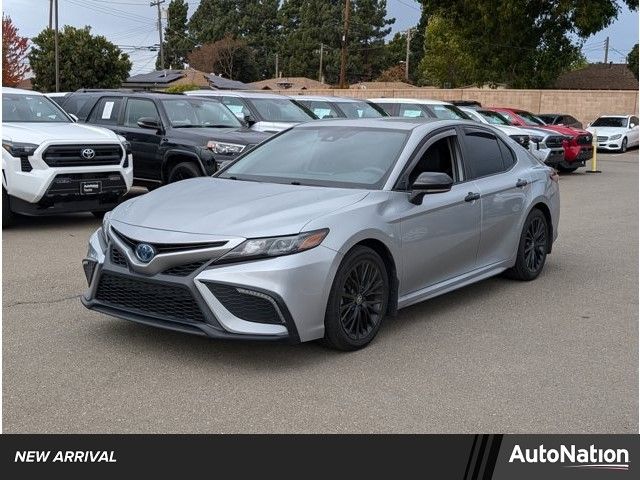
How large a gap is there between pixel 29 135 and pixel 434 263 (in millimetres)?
5992

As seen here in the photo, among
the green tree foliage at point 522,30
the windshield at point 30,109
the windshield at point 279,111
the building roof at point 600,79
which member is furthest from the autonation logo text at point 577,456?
the building roof at point 600,79

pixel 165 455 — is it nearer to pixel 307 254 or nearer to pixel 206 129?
pixel 307 254

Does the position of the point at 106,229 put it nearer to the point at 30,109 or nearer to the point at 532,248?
the point at 532,248

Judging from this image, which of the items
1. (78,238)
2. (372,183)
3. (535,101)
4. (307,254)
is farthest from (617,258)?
(535,101)

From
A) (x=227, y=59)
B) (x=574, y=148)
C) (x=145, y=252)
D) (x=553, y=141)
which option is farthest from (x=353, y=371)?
(x=227, y=59)

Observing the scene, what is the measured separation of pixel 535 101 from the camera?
3897cm

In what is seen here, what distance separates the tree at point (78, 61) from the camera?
2090 inches

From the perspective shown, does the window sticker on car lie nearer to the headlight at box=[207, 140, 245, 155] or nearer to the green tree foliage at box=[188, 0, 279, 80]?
the headlight at box=[207, 140, 245, 155]

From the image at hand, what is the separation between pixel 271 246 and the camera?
16.1ft

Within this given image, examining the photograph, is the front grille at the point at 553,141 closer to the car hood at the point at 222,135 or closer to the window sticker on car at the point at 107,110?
the car hood at the point at 222,135

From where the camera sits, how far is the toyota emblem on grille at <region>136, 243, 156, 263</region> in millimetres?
4980

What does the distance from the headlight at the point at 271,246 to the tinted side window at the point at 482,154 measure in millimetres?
2270

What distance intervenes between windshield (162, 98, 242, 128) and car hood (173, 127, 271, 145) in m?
0.35

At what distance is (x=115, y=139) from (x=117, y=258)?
5672mm
